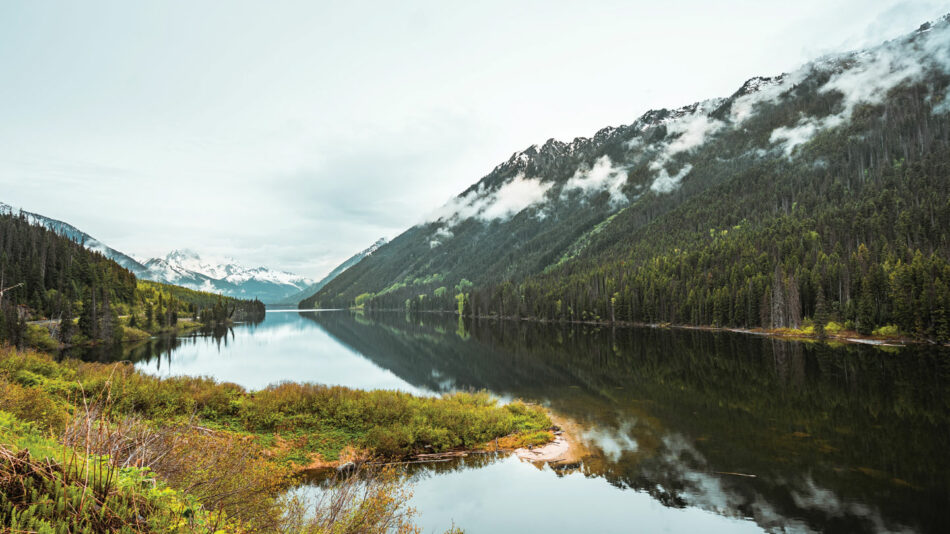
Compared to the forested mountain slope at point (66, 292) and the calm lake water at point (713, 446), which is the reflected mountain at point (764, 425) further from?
the forested mountain slope at point (66, 292)

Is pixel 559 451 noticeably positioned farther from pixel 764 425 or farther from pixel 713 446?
pixel 764 425

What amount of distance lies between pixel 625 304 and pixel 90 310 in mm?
134320

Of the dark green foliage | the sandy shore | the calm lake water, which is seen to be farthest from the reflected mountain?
the dark green foliage

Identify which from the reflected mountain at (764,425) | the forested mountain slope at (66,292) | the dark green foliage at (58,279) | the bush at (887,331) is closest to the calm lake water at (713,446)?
the reflected mountain at (764,425)

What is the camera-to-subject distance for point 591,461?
24.2m

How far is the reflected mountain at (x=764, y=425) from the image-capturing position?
62.0ft

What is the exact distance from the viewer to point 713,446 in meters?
25.8

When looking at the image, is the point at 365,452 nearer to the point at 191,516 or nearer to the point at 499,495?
the point at 499,495

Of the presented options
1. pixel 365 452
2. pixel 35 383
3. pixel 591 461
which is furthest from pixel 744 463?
pixel 35 383

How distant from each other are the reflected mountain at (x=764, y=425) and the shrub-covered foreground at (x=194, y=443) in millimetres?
5367

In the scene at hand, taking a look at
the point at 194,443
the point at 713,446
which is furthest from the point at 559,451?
the point at 194,443

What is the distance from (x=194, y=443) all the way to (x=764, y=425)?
32.8m

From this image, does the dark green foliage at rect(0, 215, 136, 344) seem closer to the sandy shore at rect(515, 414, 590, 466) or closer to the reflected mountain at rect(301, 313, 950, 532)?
the reflected mountain at rect(301, 313, 950, 532)

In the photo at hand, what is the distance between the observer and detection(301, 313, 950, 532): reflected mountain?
18.9m
